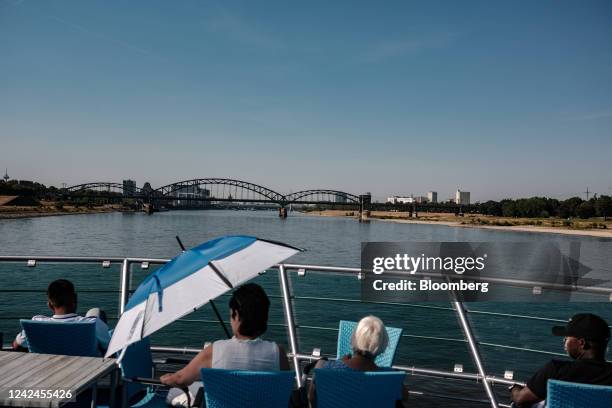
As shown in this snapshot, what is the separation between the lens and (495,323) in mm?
16328

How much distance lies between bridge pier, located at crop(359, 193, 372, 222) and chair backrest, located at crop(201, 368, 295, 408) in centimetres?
12422

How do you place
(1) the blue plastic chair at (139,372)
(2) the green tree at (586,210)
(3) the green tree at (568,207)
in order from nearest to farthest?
(1) the blue plastic chair at (139,372), (2) the green tree at (586,210), (3) the green tree at (568,207)

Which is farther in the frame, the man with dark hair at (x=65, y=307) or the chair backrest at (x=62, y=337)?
the man with dark hair at (x=65, y=307)

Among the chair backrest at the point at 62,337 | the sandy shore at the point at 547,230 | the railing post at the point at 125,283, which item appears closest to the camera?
the chair backrest at the point at 62,337

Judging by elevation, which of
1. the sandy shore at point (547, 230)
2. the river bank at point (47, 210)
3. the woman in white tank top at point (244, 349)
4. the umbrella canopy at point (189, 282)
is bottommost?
the sandy shore at point (547, 230)

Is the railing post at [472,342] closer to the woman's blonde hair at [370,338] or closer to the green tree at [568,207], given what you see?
the woman's blonde hair at [370,338]

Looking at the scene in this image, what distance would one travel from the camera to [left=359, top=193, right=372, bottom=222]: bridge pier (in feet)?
416

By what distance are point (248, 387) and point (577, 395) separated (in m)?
1.49

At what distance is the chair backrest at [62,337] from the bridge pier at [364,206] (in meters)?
124

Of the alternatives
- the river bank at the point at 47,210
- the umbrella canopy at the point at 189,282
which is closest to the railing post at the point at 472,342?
the umbrella canopy at the point at 189,282

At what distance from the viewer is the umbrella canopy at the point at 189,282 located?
2.69m

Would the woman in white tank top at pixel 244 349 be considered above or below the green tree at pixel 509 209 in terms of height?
below

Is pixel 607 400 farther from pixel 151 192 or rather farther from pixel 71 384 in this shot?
pixel 151 192

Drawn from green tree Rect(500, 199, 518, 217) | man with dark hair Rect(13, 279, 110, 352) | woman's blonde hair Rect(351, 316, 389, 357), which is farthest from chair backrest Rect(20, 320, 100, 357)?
green tree Rect(500, 199, 518, 217)
